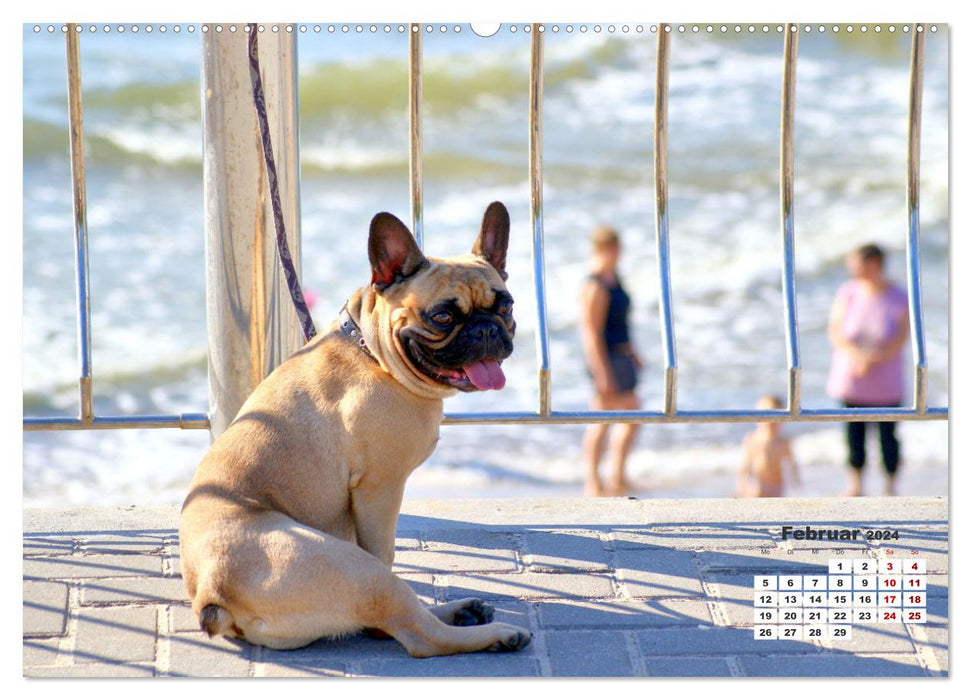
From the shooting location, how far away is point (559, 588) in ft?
12.8

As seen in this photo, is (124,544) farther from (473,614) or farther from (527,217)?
(527,217)

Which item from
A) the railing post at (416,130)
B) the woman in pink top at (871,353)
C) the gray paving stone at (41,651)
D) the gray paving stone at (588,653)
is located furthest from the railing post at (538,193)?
the woman in pink top at (871,353)

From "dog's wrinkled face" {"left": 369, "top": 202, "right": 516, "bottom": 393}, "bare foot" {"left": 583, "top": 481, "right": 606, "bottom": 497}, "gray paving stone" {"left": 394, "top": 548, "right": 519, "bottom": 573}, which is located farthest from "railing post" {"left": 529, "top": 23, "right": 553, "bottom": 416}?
"bare foot" {"left": 583, "top": 481, "right": 606, "bottom": 497}

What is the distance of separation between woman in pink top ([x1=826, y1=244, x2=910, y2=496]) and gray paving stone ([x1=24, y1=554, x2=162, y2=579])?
3.97m

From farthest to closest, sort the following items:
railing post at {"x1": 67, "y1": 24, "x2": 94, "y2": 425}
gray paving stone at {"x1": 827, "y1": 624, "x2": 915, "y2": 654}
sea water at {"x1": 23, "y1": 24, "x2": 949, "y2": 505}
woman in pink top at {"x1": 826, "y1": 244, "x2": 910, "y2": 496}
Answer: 1. sea water at {"x1": 23, "y1": 24, "x2": 949, "y2": 505}
2. woman in pink top at {"x1": 826, "y1": 244, "x2": 910, "y2": 496}
3. railing post at {"x1": 67, "y1": 24, "x2": 94, "y2": 425}
4. gray paving stone at {"x1": 827, "y1": 624, "x2": 915, "y2": 654}

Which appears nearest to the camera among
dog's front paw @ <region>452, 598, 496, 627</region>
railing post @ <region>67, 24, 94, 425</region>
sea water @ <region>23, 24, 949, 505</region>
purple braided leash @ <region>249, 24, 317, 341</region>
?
dog's front paw @ <region>452, 598, 496, 627</region>

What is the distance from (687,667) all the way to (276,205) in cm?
197

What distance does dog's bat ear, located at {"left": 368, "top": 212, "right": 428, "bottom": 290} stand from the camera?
10.9 ft

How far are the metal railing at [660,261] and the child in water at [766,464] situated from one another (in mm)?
3591

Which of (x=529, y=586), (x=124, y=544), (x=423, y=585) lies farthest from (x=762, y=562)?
(x=124, y=544)

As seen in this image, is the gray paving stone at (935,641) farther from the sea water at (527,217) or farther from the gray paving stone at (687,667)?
the sea water at (527,217)

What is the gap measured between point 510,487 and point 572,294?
355 cm

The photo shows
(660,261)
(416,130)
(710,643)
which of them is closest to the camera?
(710,643)

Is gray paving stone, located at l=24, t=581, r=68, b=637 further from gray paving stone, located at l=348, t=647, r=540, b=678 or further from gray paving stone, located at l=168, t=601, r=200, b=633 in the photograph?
gray paving stone, located at l=348, t=647, r=540, b=678
